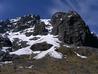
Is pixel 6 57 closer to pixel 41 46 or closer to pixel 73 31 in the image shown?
pixel 41 46

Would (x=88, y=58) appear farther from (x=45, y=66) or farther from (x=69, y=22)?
(x=69, y=22)

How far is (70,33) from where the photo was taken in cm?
17800

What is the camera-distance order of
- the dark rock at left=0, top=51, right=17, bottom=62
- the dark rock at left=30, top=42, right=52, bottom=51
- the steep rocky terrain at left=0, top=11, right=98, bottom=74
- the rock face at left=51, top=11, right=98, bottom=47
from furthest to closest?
the rock face at left=51, top=11, right=98, bottom=47 < the dark rock at left=30, top=42, right=52, bottom=51 < the dark rock at left=0, top=51, right=17, bottom=62 < the steep rocky terrain at left=0, top=11, right=98, bottom=74

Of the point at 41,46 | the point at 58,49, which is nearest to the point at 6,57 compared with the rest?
the point at 41,46

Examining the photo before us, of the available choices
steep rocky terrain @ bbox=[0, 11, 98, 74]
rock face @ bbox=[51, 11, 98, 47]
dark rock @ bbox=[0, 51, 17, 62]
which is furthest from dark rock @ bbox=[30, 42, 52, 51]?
rock face @ bbox=[51, 11, 98, 47]

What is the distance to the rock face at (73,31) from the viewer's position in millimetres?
174875

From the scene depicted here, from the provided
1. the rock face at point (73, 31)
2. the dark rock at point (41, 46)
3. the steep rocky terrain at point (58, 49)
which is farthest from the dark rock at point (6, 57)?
the rock face at point (73, 31)

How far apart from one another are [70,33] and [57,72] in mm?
81007

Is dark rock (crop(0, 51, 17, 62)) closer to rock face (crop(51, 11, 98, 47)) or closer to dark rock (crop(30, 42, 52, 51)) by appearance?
dark rock (crop(30, 42, 52, 51))

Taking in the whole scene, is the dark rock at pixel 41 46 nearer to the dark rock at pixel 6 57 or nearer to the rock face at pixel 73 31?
the dark rock at pixel 6 57

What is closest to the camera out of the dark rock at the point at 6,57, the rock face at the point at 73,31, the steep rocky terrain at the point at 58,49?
the steep rocky terrain at the point at 58,49

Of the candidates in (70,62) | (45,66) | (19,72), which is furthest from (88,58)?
(19,72)

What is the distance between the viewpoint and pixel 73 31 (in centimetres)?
17912

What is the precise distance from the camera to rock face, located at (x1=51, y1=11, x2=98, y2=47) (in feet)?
574
